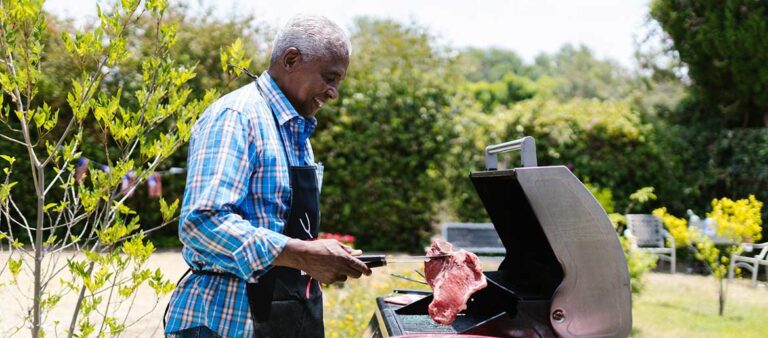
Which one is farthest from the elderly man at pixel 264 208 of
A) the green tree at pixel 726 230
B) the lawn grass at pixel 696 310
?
the green tree at pixel 726 230

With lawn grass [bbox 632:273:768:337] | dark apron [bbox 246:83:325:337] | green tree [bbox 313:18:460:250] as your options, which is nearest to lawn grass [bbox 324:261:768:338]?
lawn grass [bbox 632:273:768:337]

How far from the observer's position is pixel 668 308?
795 centimetres

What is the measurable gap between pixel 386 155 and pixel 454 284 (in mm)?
9303

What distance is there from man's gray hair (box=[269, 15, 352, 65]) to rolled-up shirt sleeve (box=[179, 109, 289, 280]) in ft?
1.02

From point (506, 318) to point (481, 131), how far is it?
9508 millimetres

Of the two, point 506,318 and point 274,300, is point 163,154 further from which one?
point 506,318

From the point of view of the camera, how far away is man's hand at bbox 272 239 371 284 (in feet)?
5.88

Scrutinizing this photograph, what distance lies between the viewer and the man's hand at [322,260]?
1.79 meters

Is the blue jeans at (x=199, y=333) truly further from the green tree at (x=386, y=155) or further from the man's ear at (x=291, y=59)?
the green tree at (x=386, y=155)

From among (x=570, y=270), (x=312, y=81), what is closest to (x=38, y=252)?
(x=312, y=81)

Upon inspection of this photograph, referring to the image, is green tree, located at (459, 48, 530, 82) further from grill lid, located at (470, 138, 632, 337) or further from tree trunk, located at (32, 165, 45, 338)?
grill lid, located at (470, 138, 632, 337)

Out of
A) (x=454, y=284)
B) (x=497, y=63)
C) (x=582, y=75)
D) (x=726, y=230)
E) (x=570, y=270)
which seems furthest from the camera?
(x=497, y=63)

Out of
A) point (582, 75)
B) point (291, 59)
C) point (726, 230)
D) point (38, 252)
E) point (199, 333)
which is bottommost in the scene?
point (726, 230)

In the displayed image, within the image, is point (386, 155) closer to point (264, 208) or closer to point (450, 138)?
point (450, 138)
